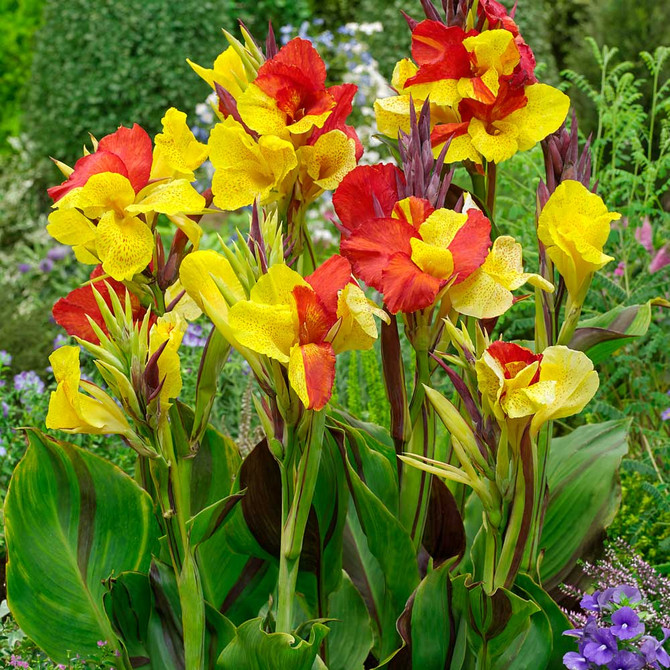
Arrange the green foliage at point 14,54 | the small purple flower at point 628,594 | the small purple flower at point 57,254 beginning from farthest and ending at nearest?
the green foliage at point 14,54
the small purple flower at point 57,254
the small purple flower at point 628,594

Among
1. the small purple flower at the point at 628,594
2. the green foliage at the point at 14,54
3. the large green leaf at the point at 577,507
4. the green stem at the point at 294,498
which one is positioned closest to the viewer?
the green stem at the point at 294,498

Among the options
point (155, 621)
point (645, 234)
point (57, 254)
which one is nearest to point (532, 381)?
point (155, 621)

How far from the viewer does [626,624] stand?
1.24m

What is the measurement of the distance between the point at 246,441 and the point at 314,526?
756 mm

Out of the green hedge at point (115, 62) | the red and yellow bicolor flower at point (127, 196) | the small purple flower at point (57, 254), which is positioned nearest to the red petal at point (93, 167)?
the red and yellow bicolor flower at point (127, 196)

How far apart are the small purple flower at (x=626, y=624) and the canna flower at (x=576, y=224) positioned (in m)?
0.46

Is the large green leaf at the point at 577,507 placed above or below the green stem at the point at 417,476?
below

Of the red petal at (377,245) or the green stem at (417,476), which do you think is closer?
the red petal at (377,245)

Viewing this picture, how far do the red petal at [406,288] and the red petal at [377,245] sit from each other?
2 centimetres

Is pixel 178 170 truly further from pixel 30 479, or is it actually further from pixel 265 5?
pixel 265 5

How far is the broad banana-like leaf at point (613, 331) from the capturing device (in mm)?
1296

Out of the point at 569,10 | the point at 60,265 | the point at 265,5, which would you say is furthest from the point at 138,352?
the point at 569,10

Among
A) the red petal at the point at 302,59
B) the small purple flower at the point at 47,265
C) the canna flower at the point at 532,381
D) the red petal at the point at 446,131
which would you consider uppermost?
the red petal at the point at 302,59

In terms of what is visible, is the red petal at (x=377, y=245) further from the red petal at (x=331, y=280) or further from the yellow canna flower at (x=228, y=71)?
the yellow canna flower at (x=228, y=71)
